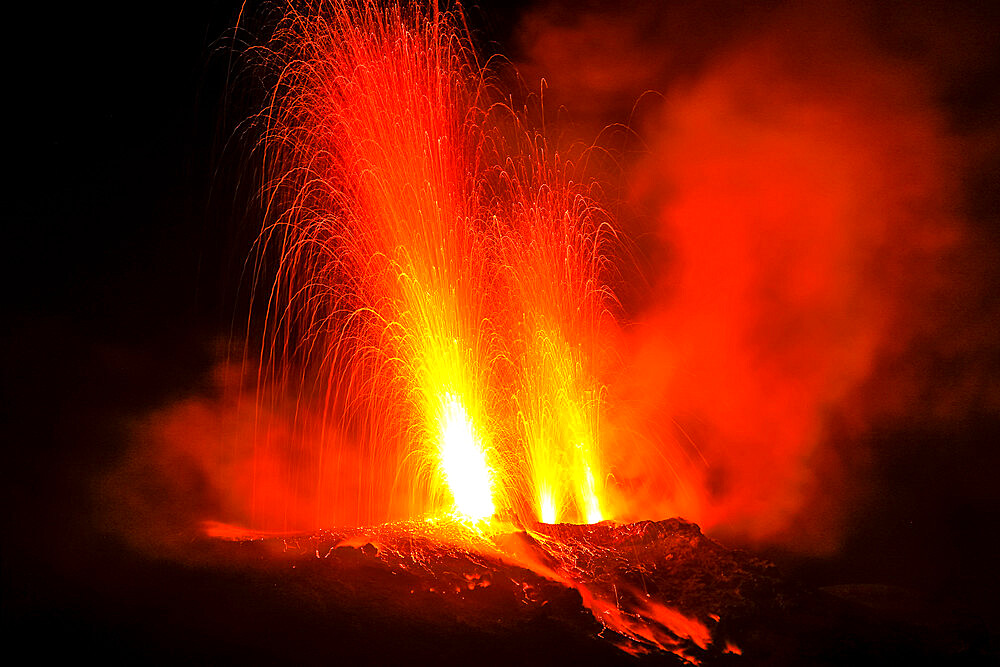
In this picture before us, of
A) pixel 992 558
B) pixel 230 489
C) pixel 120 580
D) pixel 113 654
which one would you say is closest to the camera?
pixel 113 654

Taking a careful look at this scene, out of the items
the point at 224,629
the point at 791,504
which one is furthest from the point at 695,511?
the point at 224,629

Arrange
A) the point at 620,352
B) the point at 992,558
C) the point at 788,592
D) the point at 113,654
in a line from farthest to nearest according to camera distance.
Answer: the point at 620,352 → the point at 992,558 → the point at 788,592 → the point at 113,654

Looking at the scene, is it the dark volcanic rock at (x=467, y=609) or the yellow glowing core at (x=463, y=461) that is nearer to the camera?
the dark volcanic rock at (x=467, y=609)

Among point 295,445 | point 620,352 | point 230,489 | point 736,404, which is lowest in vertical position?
point 230,489

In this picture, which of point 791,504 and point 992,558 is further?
point 791,504

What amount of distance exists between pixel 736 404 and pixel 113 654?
19801 millimetres

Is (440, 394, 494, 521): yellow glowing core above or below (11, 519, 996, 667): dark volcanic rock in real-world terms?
above

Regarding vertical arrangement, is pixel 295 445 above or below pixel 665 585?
above

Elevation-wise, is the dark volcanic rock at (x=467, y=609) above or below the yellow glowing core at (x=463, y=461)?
below

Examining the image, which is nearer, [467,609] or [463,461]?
[467,609]

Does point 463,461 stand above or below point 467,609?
above

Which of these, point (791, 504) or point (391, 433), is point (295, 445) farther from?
point (791, 504)

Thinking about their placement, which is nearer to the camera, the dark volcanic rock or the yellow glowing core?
the dark volcanic rock

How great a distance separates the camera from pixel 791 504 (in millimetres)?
24438
